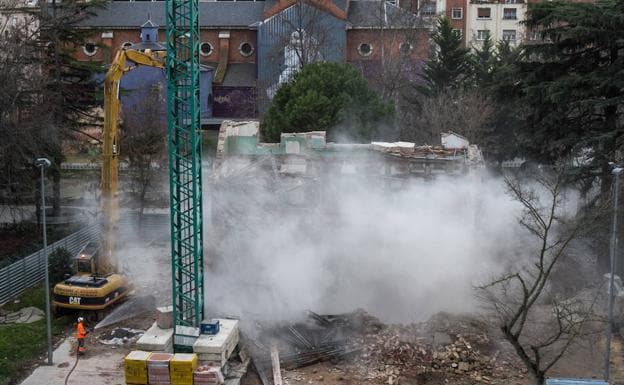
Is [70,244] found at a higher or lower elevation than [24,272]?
higher

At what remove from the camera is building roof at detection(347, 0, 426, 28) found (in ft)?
165

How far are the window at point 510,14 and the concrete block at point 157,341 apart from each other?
2041 inches

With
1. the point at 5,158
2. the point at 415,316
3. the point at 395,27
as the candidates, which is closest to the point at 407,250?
the point at 415,316

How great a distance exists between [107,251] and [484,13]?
160 ft

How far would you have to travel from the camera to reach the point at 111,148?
850 inches

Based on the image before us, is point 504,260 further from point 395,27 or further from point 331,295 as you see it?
point 395,27

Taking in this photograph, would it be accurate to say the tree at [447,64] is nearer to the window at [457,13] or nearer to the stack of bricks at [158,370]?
the window at [457,13]

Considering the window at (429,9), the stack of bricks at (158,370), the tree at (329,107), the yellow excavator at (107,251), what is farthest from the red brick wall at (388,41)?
the stack of bricks at (158,370)

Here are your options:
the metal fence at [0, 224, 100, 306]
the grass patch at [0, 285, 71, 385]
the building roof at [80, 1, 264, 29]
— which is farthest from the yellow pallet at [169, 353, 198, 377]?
the building roof at [80, 1, 264, 29]

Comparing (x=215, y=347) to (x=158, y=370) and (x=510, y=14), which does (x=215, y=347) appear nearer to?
(x=158, y=370)

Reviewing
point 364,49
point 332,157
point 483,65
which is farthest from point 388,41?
point 332,157

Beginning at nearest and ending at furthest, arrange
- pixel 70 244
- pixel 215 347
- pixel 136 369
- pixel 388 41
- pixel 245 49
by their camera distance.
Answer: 1. pixel 136 369
2. pixel 215 347
3. pixel 70 244
4. pixel 388 41
5. pixel 245 49

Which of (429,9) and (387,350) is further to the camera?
(429,9)

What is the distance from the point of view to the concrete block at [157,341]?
16.9m
